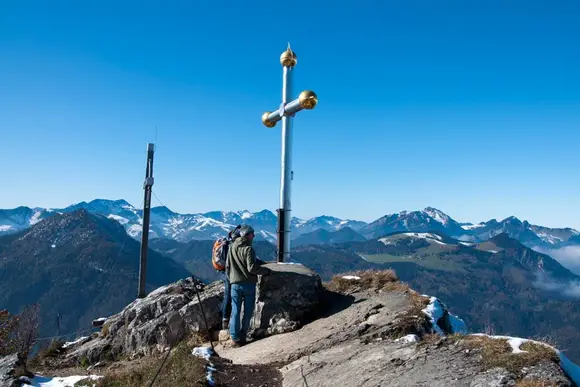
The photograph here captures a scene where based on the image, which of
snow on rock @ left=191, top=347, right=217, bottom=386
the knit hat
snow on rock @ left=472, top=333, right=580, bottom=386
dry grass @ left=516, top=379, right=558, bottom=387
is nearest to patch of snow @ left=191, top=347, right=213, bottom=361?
snow on rock @ left=191, top=347, right=217, bottom=386

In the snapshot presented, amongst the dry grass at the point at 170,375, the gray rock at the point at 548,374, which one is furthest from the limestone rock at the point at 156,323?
the gray rock at the point at 548,374

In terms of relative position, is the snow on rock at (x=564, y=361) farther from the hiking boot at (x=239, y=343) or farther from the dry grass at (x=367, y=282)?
the hiking boot at (x=239, y=343)

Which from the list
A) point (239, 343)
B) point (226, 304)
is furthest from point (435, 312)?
point (226, 304)

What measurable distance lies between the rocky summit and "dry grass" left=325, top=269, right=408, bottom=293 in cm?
4

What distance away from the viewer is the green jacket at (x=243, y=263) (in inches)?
508

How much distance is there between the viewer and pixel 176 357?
37.6 ft

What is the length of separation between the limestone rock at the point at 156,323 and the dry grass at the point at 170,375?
355 centimetres

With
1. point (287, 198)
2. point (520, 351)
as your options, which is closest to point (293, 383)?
point (520, 351)

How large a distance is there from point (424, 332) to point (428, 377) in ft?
10.7

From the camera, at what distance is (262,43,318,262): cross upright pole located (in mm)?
17234

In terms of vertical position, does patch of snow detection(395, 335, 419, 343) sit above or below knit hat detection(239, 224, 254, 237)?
below

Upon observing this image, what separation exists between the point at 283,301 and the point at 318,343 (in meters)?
2.39

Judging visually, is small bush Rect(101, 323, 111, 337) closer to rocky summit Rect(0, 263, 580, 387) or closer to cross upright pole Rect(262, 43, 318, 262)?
rocky summit Rect(0, 263, 580, 387)

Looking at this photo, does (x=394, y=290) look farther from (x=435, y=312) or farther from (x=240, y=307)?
(x=240, y=307)
